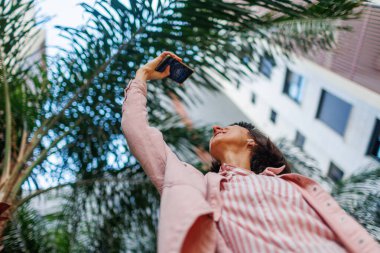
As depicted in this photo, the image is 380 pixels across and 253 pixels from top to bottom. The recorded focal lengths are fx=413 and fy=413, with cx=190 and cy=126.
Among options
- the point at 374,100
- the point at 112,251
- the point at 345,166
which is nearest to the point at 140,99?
the point at 112,251

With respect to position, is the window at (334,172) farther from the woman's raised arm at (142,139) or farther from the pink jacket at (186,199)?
the woman's raised arm at (142,139)

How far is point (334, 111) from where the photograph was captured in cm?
814

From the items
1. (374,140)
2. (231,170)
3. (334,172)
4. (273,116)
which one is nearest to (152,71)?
(231,170)

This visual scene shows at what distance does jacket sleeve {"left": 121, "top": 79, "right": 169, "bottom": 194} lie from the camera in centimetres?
146

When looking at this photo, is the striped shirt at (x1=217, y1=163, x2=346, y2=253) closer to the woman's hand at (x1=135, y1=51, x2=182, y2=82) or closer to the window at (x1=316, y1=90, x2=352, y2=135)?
the woman's hand at (x1=135, y1=51, x2=182, y2=82)

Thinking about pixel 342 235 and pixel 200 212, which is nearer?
pixel 200 212

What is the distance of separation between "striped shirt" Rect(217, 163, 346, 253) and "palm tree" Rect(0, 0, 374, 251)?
1043 mm

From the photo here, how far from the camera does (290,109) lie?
10.1m

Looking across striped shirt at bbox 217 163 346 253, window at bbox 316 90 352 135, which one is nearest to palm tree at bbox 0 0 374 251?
striped shirt at bbox 217 163 346 253

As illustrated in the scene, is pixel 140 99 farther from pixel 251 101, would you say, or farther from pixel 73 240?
pixel 251 101

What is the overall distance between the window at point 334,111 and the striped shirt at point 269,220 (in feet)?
21.8

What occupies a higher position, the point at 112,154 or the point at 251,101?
the point at 112,154

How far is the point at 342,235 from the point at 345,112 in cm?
686

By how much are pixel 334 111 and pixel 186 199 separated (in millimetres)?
7514
